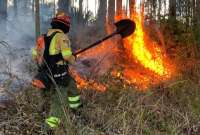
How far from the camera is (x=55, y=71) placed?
27.1 feet

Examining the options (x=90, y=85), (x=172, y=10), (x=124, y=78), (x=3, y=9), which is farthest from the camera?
(x=3, y=9)

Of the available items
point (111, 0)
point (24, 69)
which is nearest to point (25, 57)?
point (24, 69)

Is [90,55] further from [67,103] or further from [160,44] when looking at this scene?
[67,103]

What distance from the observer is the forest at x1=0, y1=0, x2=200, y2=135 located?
7777mm

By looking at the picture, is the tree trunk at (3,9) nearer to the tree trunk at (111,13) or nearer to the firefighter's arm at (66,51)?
the tree trunk at (111,13)

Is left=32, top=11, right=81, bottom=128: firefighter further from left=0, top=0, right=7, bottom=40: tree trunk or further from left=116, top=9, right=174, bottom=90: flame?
left=0, top=0, right=7, bottom=40: tree trunk

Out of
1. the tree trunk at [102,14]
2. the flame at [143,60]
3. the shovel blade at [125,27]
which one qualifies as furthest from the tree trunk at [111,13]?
the shovel blade at [125,27]

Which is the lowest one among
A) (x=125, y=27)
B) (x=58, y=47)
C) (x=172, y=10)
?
(x=58, y=47)

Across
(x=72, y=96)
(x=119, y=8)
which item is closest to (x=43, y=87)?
(x=72, y=96)

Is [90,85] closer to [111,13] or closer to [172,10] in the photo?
[172,10]

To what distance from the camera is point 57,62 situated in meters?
8.23

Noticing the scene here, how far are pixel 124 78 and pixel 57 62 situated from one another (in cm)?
353

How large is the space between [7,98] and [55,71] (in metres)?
1.77

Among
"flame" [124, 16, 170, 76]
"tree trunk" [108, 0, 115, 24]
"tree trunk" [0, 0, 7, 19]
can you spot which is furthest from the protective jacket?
"tree trunk" [0, 0, 7, 19]
